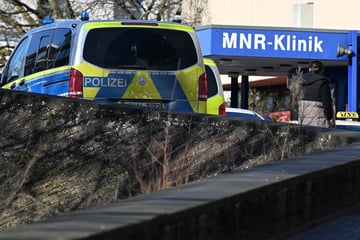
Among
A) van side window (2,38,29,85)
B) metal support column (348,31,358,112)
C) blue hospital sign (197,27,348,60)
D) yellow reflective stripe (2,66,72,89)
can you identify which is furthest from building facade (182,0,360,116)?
yellow reflective stripe (2,66,72,89)

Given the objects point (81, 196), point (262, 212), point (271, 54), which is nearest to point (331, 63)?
point (271, 54)

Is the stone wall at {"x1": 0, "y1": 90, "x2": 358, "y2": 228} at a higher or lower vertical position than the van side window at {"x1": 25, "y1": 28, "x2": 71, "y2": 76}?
lower

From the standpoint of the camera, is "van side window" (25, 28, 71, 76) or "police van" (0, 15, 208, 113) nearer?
"police van" (0, 15, 208, 113)

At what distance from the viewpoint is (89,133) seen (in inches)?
384

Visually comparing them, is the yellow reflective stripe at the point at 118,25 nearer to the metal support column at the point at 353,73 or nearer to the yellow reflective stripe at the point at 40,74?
the yellow reflective stripe at the point at 40,74

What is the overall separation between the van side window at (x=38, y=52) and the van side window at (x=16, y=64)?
0.94ft

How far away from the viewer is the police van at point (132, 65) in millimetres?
10188

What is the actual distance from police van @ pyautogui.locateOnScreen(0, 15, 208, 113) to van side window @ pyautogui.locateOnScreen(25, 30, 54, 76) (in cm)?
53

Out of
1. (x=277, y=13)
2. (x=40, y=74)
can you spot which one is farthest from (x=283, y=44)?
(x=277, y=13)

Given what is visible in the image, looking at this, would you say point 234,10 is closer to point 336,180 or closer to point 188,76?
point 188,76

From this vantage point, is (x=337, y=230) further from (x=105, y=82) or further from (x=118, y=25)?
(x=118, y=25)

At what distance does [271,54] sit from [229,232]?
15995 millimetres

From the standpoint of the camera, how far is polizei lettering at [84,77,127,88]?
33.3 ft

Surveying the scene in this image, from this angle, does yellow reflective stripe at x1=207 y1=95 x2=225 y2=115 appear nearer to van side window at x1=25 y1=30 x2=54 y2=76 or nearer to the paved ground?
van side window at x1=25 y1=30 x2=54 y2=76
